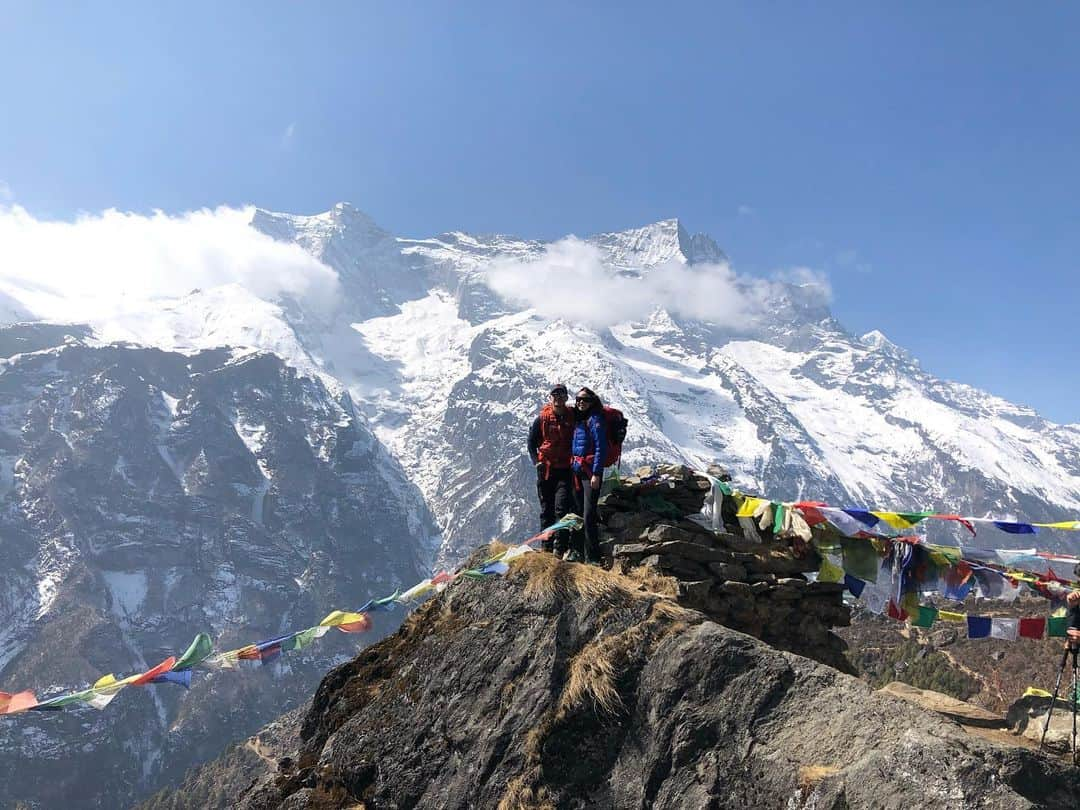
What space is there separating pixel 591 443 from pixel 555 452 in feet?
3.20

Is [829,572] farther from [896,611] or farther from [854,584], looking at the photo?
[896,611]

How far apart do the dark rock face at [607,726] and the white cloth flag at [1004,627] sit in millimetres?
9441

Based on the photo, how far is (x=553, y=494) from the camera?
12.5m

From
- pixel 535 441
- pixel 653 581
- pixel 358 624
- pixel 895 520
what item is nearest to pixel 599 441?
pixel 535 441

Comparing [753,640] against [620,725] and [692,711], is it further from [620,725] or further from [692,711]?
[620,725]

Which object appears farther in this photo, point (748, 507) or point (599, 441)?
point (748, 507)

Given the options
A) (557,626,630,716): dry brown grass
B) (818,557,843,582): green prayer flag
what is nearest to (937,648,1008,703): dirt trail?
(818,557,843,582): green prayer flag

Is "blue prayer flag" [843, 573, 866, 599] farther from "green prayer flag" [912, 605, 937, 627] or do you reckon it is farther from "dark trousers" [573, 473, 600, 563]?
"dark trousers" [573, 473, 600, 563]

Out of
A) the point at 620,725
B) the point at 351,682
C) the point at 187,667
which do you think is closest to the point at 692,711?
the point at 620,725

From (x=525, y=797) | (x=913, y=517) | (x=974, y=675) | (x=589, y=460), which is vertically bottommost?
(x=974, y=675)

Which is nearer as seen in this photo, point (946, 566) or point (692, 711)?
point (692, 711)

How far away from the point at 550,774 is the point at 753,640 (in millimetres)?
2462

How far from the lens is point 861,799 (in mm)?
5824

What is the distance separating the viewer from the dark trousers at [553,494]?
12109 mm
